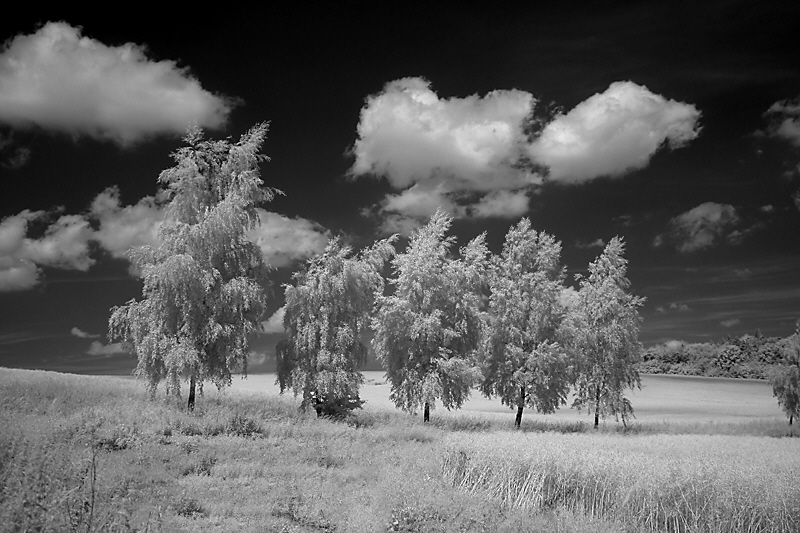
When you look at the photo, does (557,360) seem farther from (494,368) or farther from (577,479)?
(577,479)

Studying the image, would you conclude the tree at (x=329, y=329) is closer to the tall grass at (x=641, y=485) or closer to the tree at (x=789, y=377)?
the tall grass at (x=641, y=485)

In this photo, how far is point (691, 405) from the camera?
2667 inches

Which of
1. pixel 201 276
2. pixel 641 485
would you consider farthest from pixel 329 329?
pixel 641 485

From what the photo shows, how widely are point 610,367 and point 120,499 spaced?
34035 mm

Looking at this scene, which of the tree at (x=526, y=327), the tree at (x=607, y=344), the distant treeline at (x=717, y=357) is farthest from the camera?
the distant treeline at (x=717, y=357)

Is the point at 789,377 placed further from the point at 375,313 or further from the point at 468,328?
the point at 375,313

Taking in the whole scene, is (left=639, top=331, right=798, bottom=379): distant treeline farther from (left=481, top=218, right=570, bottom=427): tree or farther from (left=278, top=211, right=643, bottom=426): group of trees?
(left=481, top=218, right=570, bottom=427): tree

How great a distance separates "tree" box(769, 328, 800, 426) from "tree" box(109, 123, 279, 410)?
134ft

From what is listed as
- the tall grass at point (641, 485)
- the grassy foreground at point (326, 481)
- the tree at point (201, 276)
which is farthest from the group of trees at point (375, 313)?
the tall grass at point (641, 485)

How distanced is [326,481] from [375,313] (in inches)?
726

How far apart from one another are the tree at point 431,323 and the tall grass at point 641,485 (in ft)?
38.7

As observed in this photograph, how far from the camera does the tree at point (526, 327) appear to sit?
35.5m

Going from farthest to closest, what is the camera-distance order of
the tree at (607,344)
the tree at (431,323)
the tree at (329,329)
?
the tree at (607,344)
the tree at (431,323)
the tree at (329,329)

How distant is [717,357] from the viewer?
11156 centimetres
